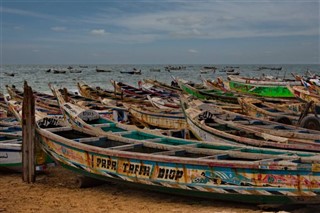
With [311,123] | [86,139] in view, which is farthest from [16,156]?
[311,123]

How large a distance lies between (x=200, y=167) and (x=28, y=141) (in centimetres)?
464

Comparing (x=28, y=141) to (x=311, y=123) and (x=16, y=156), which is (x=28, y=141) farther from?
(x=311, y=123)

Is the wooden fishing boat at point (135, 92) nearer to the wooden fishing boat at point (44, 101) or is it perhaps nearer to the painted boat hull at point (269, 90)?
the wooden fishing boat at point (44, 101)

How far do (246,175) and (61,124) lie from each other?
20.4ft

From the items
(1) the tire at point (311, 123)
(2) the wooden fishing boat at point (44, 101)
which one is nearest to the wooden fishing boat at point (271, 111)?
(1) the tire at point (311, 123)

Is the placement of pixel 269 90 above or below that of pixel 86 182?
above

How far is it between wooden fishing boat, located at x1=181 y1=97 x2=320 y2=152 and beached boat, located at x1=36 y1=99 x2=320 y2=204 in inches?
44.6

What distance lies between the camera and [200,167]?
7.63m

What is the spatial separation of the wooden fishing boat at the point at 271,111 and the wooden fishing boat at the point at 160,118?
9.42 feet

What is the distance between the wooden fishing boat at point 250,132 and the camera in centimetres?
949

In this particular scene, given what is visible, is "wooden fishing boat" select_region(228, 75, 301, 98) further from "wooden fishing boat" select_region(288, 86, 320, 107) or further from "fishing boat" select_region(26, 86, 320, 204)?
"fishing boat" select_region(26, 86, 320, 204)

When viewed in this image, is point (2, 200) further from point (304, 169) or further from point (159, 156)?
point (304, 169)

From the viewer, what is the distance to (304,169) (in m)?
6.79

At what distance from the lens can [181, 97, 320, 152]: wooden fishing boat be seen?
9492 mm
